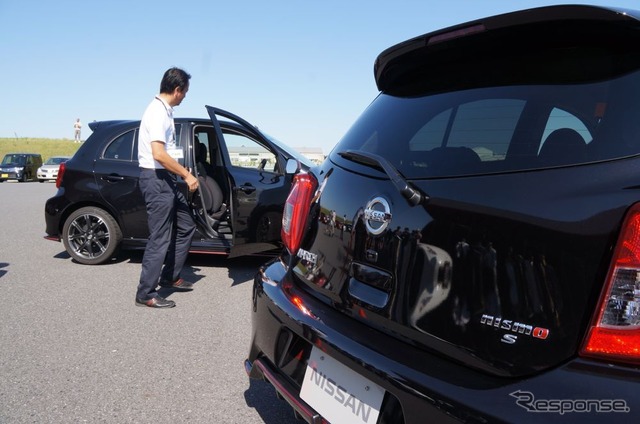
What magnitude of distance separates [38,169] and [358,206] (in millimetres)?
30945

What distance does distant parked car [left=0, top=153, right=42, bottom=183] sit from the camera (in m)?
26.9

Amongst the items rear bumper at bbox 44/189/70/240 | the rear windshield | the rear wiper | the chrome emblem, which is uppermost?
the rear windshield

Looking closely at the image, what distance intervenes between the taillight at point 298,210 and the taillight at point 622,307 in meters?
1.13

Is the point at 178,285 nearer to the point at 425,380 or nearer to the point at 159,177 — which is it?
the point at 159,177

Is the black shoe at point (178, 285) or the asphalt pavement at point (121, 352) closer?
the asphalt pavement at point (121, 352)

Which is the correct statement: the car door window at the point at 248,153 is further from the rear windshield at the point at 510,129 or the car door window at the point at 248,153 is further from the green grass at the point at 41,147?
the green grass at the point at 41,147

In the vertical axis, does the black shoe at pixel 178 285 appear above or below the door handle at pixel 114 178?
below

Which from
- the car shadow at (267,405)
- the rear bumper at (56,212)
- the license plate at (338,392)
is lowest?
the car shadow at (267,405)

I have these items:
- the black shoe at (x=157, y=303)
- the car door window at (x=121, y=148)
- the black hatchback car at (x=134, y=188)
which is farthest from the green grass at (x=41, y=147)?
the black shoe at (x=157, y=303)

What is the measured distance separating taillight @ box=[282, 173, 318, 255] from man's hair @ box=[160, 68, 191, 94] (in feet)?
8.55

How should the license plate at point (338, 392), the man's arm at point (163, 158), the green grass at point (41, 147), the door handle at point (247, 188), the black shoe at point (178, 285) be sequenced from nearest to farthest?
the license plate at point (338, 392), the man's arm at point (163, 158), the black shoe at point (178, 285), the door handle at point (247, 188), the green grass at point (41, 147)

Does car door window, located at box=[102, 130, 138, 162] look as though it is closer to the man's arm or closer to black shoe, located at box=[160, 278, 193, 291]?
black shoe, located at box=[160, 278, 193, 291]

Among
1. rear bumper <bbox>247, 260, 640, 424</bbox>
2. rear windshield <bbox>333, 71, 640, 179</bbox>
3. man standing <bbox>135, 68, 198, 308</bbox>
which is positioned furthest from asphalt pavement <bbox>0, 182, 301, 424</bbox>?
rear windshield <bbox>333, 71, 640, 179</bbox>

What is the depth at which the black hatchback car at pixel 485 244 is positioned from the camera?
1154mm
